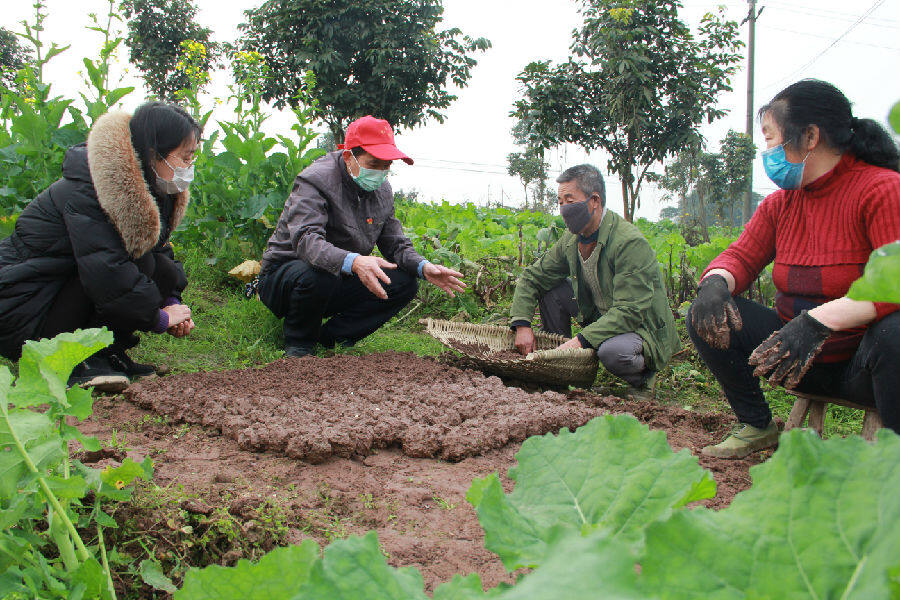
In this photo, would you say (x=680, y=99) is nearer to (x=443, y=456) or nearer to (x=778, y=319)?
(x=778, y=319)

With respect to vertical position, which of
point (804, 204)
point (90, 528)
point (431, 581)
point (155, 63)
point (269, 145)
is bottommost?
point (431, 581)

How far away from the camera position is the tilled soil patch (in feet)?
7.75

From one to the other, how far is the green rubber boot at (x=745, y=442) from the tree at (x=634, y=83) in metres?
10.3

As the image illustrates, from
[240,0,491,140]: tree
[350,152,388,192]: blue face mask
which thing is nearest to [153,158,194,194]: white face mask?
[350,152,388,192]: blue face mask

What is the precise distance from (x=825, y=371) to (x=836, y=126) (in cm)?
89

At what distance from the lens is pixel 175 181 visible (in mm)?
3062

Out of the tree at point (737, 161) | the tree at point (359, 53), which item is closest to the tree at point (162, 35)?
the tree at point (359, 53)

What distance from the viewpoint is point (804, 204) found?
242cm

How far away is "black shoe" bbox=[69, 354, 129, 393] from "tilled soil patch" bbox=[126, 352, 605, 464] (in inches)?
4.3

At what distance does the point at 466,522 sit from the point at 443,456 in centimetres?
56

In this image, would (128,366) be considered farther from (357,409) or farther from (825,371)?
(825,371)

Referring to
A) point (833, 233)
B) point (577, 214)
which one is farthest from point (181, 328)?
point (833, 233)

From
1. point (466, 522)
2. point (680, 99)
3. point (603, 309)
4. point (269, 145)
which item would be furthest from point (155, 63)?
point (466, 522)

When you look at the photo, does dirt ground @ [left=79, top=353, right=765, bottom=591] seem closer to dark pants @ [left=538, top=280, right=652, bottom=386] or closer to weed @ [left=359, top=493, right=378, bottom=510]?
weed @ [left=359, top=493, right=378, bottom=510]
